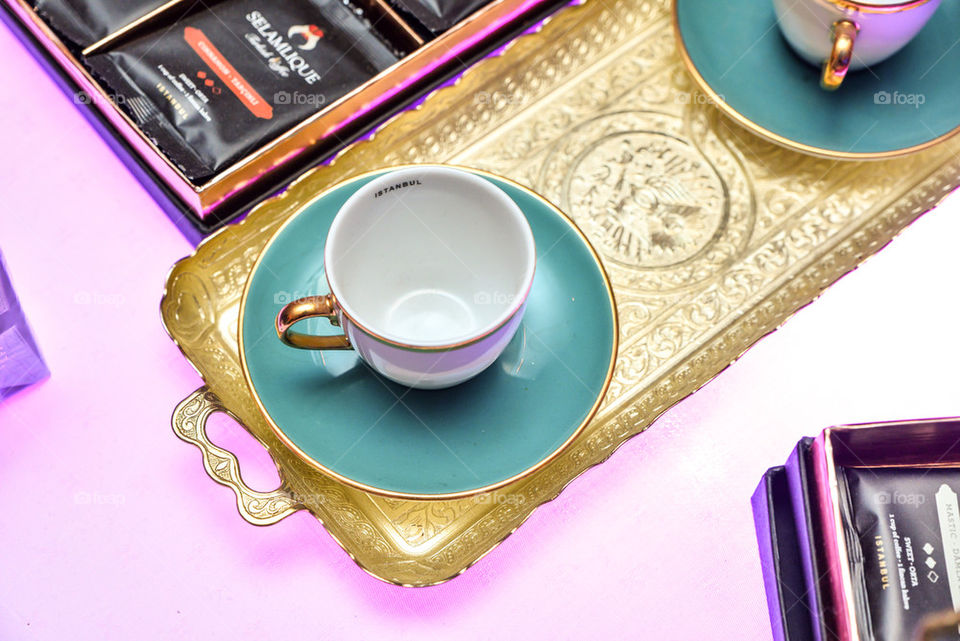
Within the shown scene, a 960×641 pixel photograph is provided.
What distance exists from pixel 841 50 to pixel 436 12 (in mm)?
354

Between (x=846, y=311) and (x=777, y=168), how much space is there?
0.15 m

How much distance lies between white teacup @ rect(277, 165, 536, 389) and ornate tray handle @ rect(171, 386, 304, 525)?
5.0 inches

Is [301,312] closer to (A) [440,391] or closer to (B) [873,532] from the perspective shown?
(A) [440,391]

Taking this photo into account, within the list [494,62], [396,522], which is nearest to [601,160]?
[494,62]

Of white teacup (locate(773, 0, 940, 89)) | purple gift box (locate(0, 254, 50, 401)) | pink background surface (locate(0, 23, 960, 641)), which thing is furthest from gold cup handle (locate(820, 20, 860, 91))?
purple gift box (locate(0, 254, 50, 401))

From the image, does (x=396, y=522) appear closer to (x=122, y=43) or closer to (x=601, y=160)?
(x=601, y=160)

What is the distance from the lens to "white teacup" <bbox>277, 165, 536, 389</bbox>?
2.01 ft

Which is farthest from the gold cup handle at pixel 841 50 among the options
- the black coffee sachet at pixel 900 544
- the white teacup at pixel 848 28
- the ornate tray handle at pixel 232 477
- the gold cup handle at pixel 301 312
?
the ornate tray handle at pixel 232 477

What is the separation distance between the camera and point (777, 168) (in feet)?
2.70

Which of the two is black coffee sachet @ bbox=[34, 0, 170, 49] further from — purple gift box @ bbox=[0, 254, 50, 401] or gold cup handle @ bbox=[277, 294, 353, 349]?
gold cup handle @ bbox=[277, 294, 353, 349]

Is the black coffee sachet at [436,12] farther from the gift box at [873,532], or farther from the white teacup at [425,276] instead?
the gift box at [873,532]

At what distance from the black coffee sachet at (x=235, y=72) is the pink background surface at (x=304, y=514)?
10 centimetres

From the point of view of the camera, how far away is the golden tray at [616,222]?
72 cm

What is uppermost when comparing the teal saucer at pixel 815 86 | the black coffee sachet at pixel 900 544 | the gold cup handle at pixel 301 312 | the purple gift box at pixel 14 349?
the purple gift box at pixel 14 349
